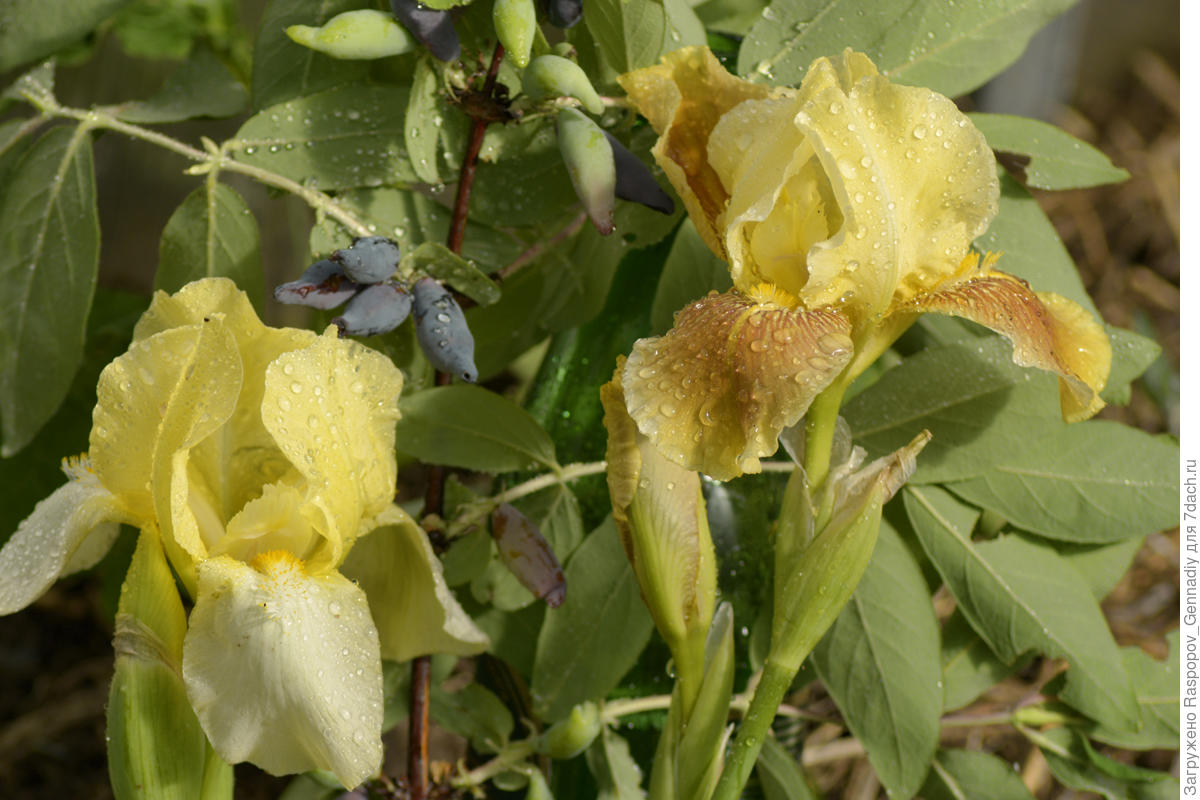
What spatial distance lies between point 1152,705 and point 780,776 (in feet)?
0.61

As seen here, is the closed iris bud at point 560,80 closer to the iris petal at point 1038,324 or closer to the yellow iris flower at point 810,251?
the yellow iris flower at point 810,251

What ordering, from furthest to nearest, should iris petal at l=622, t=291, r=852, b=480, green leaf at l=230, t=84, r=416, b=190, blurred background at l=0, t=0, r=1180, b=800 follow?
blurred background at l=0, t=0, r=1180, b=800, green leaf at l=230, t=84, r=416, b=190, iris petal at l=622, t=291, r=852, b=480

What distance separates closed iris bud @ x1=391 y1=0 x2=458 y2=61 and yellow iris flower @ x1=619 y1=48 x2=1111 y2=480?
69 mm

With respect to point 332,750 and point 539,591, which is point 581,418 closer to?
point 539,591

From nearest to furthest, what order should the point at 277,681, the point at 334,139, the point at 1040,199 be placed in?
the point at 277,681 → the point at 334,139 → the point at 1040,199

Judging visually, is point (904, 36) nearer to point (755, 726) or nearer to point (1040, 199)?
point (755, 726)

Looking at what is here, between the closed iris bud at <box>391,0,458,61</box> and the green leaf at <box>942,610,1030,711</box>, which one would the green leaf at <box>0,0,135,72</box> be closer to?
the closed iris bud at <box>391,0,458,61</box>

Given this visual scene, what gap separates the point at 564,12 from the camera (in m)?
0.39

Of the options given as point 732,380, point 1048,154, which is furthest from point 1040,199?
point 732,380

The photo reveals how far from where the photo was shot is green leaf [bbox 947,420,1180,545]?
0.46 metres

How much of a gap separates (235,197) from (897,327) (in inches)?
10.6

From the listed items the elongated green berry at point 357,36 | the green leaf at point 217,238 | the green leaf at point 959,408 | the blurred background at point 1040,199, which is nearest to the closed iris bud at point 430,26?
the elongated green berry at point 357,36

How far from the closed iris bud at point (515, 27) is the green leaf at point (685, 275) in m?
0.12

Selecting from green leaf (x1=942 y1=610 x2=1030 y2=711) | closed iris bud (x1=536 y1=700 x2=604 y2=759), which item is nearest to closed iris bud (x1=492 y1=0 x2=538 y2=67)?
closed iris bud (x1=536 y1=700 x2=604 y2=759)
